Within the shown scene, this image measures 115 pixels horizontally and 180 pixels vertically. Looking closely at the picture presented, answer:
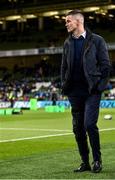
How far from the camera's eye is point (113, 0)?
50438 millimetres

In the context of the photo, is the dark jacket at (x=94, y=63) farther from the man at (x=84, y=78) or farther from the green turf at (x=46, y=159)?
the green turf at (x=46, y=159)

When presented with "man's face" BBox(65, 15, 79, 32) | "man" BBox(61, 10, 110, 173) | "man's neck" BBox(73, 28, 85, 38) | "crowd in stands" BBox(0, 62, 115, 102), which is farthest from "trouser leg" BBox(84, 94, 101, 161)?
"crowd in stands" BBox(0, 62, 115, 102)

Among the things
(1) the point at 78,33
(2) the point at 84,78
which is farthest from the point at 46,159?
(1) the point at 78,33

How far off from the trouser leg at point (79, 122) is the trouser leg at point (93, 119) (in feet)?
0.61

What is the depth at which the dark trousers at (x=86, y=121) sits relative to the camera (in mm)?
7855

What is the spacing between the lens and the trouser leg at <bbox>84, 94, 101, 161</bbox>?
7.84 metres

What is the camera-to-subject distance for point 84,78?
7984mm

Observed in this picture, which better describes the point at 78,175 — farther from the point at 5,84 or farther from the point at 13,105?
the point at 5,84

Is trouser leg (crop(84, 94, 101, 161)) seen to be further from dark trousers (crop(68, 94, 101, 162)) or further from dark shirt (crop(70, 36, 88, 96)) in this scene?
dark shirt (crop(70, 36, 88, 96))

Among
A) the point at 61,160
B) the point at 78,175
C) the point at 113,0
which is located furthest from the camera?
the point at 113,0

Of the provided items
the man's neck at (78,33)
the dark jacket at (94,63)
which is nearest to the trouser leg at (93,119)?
the dark jacket at (94,63)

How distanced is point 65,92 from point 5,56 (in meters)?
54.8

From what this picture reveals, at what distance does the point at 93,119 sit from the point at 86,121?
100 mm

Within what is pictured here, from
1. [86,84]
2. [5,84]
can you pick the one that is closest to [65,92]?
[86,84]
